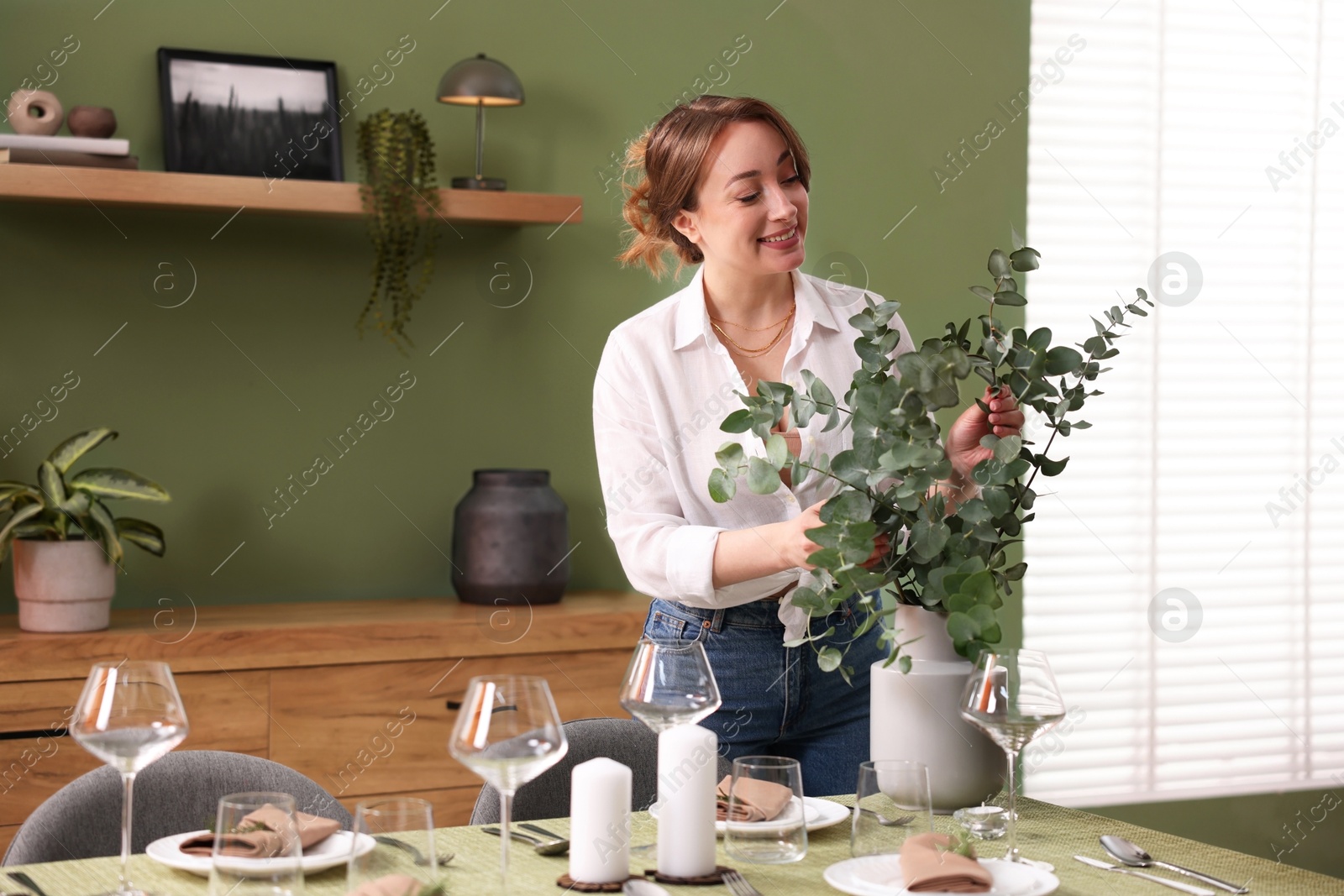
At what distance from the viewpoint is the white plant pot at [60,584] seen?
8.38 feet

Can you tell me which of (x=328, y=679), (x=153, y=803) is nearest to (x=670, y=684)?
(x=153, y=803)

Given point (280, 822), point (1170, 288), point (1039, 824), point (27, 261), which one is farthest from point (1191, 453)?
point (280, 822)

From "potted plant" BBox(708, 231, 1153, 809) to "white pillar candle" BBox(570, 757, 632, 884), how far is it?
0.29 m

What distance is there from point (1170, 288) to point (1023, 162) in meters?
0.54

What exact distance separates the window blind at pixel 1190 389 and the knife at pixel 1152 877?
2.40 metres

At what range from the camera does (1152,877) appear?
1.22m

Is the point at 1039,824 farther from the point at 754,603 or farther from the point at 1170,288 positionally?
the point at 1170,288

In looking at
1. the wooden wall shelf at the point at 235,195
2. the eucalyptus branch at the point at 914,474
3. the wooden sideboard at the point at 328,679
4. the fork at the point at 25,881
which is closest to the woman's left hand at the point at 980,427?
the eucalyptus branch at the point at 914,474

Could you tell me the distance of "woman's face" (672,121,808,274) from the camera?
73.4 inches

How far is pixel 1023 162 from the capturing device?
3.60 meters

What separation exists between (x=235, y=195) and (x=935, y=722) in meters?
1.95

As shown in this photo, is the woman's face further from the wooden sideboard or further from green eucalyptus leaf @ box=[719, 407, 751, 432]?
the wooden sideboard

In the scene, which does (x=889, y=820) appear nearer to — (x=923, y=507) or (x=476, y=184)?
(x=923, y=507)

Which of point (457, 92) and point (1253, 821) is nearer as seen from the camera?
point (457, 92)
